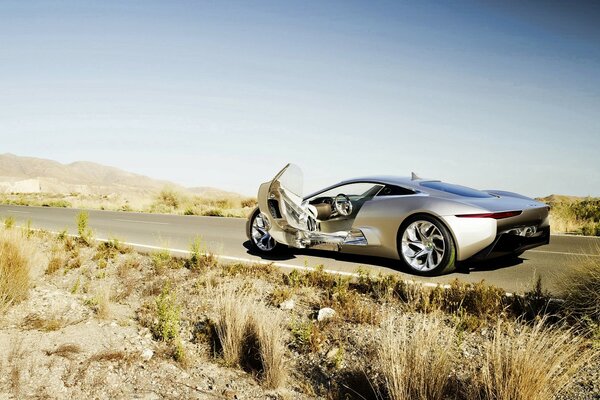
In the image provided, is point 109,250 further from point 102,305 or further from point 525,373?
point 525,373

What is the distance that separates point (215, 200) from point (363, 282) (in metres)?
22.2

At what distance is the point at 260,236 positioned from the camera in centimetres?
850

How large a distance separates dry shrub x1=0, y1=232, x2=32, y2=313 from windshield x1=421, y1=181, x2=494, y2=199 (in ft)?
19.8

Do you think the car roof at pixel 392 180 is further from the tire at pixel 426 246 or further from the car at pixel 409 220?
the tire at pixel 426 246

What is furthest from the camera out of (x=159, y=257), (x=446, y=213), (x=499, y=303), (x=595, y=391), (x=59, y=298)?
(x=159, y=257)

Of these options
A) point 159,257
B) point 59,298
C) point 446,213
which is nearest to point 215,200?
point 159,257

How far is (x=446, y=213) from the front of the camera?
19.0 feet

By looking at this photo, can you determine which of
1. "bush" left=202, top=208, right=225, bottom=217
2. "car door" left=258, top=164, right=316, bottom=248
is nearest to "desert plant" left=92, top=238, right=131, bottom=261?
"car door" left=258, top=164, right=316, bottom=248

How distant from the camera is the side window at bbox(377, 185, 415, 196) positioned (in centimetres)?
649

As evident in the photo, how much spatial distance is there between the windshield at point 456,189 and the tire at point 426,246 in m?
0.63

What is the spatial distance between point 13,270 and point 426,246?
6.08 meters

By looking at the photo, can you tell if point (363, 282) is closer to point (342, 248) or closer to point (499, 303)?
point (342, 248)

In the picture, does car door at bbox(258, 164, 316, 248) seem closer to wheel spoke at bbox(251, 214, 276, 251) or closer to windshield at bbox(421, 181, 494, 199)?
wheel spoke at bbox(251, 214, 276, 251)

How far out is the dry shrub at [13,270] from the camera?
627 cm
